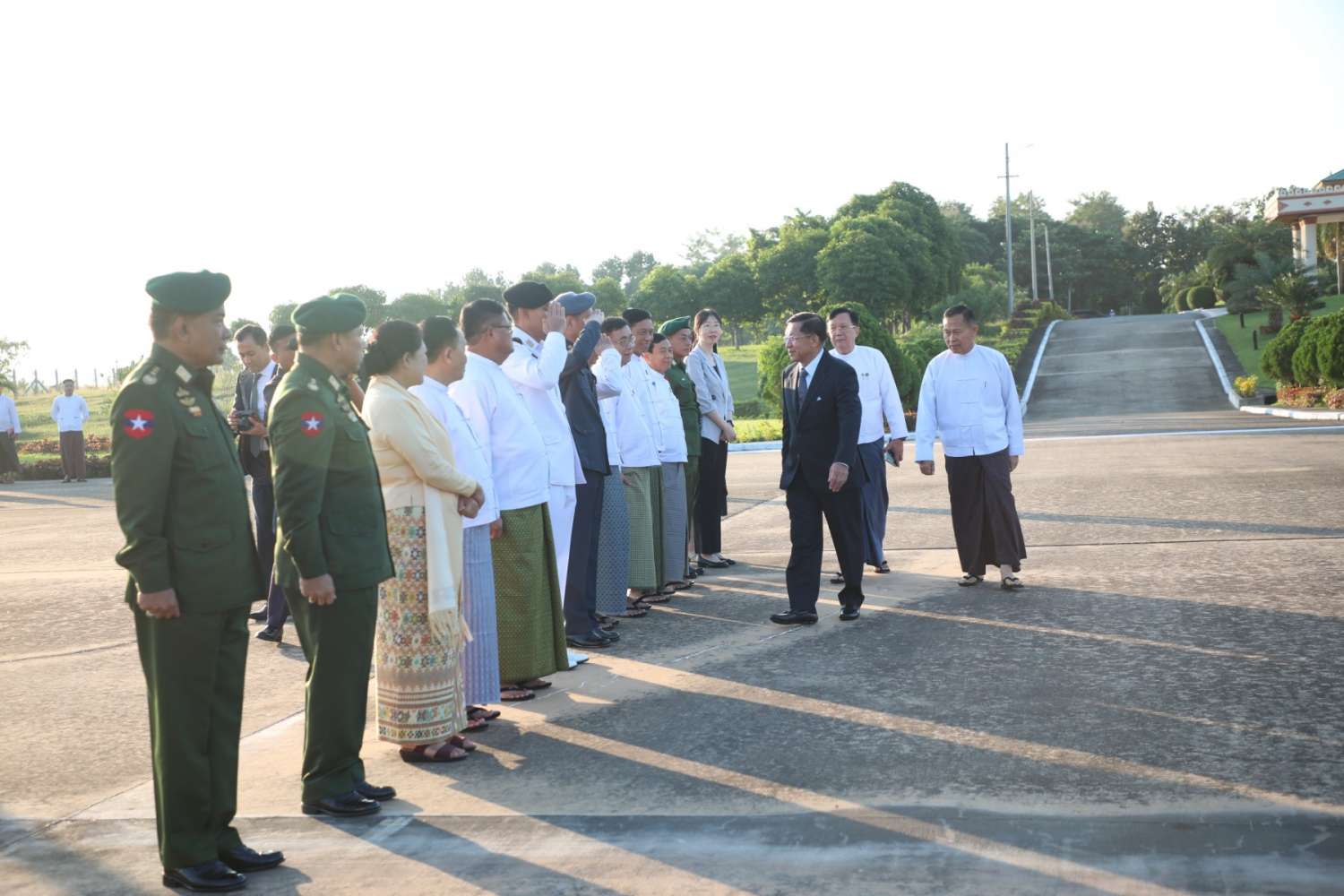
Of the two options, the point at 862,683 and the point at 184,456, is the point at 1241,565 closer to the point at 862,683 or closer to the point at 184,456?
the point at 862,683

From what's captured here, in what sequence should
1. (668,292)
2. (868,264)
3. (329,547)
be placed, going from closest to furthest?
(329,547) < (868,264) < (668,292)

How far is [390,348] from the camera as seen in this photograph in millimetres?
4898

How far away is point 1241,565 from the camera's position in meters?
8.32

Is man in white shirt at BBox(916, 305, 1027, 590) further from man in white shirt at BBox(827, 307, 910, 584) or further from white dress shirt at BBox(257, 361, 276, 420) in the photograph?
white dress shirt at BBox(257, 361, 276, 420)

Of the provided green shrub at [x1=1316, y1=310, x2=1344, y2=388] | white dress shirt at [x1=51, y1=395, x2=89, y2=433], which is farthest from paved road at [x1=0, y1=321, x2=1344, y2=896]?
green shrub at [x1=1316, y1=310, x2=1344, y2=388]

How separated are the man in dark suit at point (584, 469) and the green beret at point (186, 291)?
2958 millimetres

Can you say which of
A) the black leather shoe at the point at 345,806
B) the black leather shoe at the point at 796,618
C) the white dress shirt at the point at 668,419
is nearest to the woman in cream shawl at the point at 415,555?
the black leather shoe at the point at 345,806

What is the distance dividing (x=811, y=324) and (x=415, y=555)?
3.34 metres

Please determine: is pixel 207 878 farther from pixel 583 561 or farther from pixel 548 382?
pixel 583 561

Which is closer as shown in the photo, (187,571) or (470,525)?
(187,571)

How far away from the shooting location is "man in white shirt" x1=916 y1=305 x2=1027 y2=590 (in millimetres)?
8117

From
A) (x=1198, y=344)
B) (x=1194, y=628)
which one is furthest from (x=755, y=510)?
(x=1198, y=344)

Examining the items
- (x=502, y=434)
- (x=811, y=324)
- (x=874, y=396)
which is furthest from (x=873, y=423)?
(x=502, y=434)

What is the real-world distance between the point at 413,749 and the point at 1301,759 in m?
3.35
